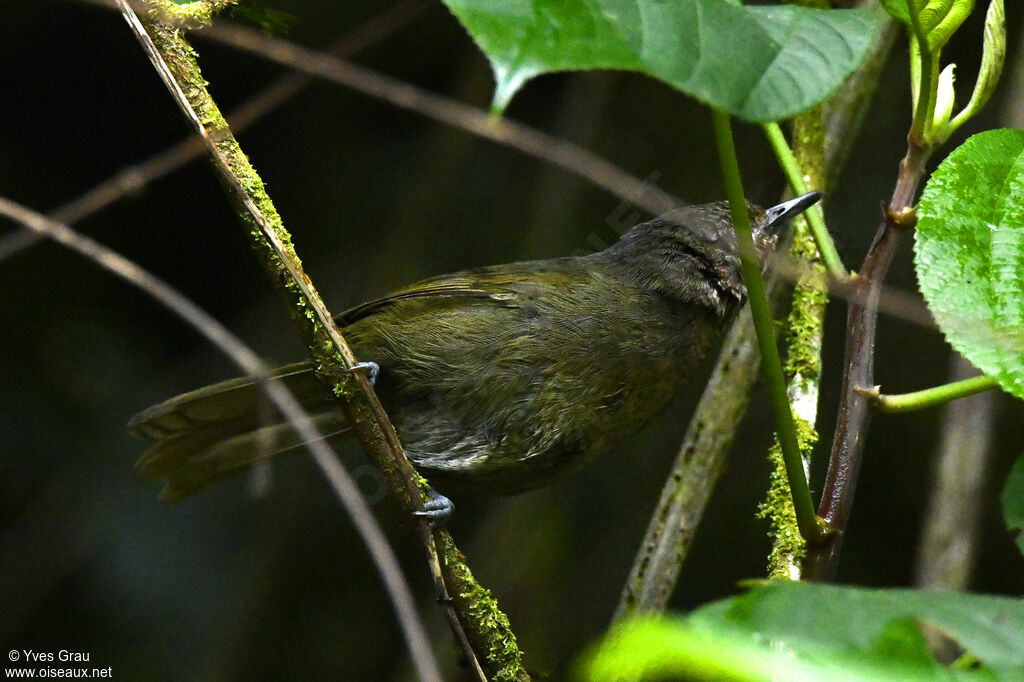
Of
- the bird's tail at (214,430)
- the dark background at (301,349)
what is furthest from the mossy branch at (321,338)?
the dark background at (301,349)

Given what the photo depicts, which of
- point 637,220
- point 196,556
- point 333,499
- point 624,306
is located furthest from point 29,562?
point 637,220

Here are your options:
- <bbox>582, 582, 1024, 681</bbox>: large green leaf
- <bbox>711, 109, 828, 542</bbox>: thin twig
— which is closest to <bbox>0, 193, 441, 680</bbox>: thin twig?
<bbox>582, 582, 1024, 681</bbox>: large green leaf

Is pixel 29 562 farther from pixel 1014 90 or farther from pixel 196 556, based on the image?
pixel 1014 90

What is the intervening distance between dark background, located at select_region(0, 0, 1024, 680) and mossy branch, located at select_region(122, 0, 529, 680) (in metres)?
1.81

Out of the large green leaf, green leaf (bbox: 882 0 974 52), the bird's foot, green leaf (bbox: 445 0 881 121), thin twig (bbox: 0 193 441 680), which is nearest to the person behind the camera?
the large green leaf

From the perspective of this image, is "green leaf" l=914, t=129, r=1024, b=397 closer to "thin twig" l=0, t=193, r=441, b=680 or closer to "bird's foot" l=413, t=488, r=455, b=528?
"thin twig" l=0, t=193, r=441, b=680

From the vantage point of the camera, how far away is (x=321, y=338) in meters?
2.27

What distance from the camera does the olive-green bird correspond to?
3014mm

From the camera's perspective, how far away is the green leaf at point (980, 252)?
1554 millimetres

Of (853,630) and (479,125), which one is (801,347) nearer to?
(479,125)

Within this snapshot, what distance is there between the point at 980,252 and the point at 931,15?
0.44 meters

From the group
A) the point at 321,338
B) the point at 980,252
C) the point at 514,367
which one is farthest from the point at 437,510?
the point at 980,252

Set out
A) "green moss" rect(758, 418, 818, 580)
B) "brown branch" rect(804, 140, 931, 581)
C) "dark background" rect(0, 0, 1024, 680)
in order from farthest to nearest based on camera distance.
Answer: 1. "dark background" rect(0, 0, 1024, 680)
2. "green moss" rect(758, 418, 818, 580)
3. "brown branch" rect(804, 140, 931, 581)

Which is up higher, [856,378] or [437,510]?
[856,378]
